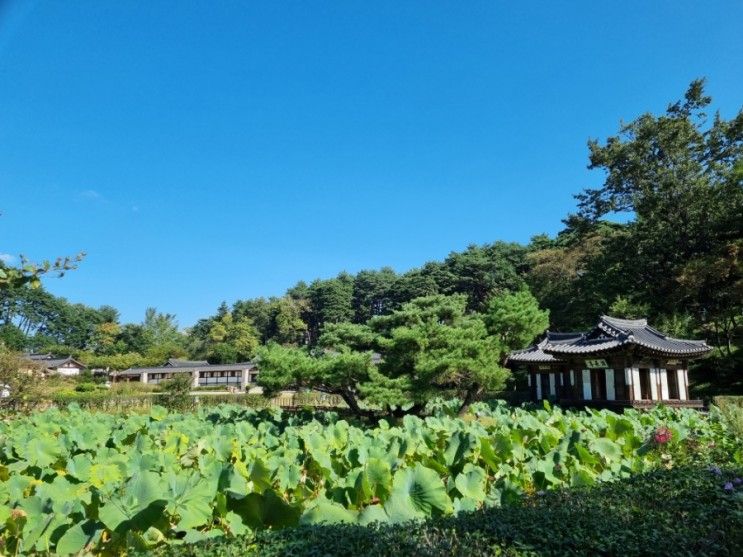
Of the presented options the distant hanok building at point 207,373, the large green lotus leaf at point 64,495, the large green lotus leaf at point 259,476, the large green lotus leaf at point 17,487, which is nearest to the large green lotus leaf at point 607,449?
the large green lotus leaf at point 259,476

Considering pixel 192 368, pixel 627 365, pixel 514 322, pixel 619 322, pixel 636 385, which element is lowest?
pixel 636 385

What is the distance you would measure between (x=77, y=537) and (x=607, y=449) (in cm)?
600

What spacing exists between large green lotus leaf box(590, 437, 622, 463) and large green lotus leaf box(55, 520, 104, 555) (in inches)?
227

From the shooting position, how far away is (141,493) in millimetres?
3910

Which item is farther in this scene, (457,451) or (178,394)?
(178,394)

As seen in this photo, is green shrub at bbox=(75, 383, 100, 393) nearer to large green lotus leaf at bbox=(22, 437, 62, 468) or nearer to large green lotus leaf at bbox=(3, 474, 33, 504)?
large green lotus leaf at bbox=(22, 437, 62, 468)

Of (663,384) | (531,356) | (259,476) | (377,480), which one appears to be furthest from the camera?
(531,356)

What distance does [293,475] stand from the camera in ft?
17.7

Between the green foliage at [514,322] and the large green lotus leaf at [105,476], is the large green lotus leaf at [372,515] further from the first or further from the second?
the green foliage at [514,322]

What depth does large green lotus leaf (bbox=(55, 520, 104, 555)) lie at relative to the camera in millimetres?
3713

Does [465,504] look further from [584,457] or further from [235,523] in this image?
[584,457]

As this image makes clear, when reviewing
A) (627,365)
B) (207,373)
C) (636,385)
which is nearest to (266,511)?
(627,365)

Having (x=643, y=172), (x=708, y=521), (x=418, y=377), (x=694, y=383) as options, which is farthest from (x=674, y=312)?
(x=708, y=521)

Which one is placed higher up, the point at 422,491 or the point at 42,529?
the point at 422,491
